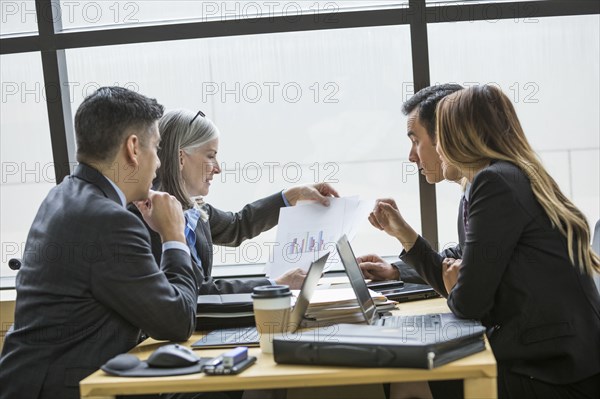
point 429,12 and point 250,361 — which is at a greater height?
point 429,12

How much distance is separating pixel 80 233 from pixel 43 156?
6.03 feet

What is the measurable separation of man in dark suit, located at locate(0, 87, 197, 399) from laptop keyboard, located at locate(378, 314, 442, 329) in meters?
0.49

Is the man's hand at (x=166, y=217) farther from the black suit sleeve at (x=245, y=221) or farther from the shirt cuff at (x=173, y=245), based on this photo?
the black suit sleeve at (x=245, y=221)

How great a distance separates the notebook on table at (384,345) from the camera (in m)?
1.43

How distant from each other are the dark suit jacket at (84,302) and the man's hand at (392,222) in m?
0.73

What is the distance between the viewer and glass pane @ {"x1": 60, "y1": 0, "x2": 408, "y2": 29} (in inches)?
127

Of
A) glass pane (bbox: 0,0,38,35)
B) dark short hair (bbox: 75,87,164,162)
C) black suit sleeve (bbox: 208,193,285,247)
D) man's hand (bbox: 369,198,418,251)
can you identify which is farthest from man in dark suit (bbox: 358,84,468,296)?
glass pane (bbox: 0,0,38,35)

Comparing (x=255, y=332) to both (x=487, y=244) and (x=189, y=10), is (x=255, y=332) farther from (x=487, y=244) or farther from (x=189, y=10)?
(x=189, y=10)

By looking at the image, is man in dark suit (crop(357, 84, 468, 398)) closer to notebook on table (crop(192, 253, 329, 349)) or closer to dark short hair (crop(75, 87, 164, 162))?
notebook on table (crop(192, 253, 329, 349))

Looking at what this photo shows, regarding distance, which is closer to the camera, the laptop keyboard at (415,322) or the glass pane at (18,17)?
the laptop keyboard at (415,322)

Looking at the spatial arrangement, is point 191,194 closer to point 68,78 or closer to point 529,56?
point 68,78

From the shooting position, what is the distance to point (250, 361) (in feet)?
5.10

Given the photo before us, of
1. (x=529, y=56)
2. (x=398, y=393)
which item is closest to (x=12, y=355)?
(x=398, y=393)

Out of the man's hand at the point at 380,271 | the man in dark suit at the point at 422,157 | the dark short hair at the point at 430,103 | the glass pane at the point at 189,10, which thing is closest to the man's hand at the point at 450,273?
the man in dark suit at the point at 422,157
